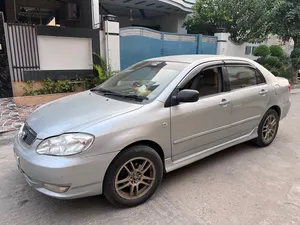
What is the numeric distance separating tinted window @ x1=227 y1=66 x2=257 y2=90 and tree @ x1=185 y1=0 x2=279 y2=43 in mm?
7787

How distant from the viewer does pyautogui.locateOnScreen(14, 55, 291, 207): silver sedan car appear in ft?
7.64

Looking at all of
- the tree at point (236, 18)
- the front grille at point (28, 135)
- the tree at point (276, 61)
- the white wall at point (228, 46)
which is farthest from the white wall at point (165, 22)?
the front grille at point (28, 135)

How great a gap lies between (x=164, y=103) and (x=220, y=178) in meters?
1.33

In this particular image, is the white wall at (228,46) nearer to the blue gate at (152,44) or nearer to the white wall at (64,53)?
the blue gate at (152,44)

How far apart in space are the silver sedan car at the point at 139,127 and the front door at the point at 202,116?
0.01m

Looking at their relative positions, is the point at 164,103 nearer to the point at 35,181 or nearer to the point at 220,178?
the point at 220,178

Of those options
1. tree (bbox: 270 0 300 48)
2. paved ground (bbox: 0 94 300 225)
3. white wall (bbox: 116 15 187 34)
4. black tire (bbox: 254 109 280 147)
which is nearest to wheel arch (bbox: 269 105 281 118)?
black tire (bbox: 254 109 280 147)

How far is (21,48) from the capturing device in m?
6.70

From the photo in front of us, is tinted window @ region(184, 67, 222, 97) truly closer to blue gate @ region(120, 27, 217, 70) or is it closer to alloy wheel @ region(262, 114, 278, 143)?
alloy wheel @ region(262, 114, 278, 143)

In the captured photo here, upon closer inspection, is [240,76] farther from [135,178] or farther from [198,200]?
[135,178]

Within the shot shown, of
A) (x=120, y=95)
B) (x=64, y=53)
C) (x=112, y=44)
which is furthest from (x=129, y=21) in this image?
(x=120, y=95)

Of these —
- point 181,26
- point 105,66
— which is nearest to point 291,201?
point 105,66

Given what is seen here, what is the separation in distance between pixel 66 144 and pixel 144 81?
138 cm

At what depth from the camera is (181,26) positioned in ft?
43.7
